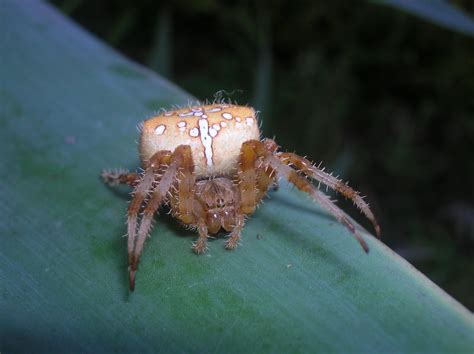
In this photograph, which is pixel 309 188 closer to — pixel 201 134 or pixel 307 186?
pixel 307 186

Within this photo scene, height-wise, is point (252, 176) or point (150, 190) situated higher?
point (252, 176)

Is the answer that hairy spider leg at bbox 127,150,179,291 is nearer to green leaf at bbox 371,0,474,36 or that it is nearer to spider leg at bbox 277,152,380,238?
spider leg at bbox 277,152,380,238

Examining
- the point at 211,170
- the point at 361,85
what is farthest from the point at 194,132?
the point at 361,85

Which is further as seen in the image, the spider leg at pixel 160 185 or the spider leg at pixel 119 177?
the spider leg at pixel 119 177

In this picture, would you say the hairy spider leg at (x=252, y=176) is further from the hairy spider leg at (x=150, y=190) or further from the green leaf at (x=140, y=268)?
the hairy spider leg at (x=150, y=190)

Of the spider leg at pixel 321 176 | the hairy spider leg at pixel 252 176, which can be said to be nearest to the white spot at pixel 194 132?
the hairy spider leg at pixel 252 176

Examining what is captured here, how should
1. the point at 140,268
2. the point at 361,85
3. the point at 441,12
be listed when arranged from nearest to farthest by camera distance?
the point at 140,268 < the point at 441,12 < the point at 361,85

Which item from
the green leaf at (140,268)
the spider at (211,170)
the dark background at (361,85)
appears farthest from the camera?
the dark background at (361,85)
